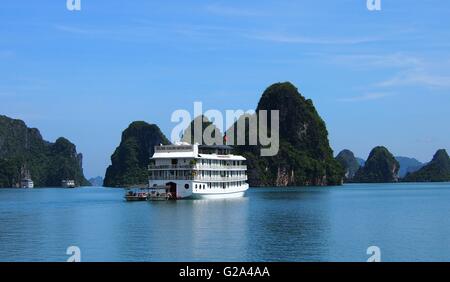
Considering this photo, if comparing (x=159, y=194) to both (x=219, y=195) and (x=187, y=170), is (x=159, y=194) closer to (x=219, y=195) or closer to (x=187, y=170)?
(x=187, y=170)

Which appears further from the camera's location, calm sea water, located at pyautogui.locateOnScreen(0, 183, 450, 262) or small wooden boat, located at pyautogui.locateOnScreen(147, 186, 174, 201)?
small wooden boat, located at pyautogui.locateOnScreen(147, 186, 174, 201)

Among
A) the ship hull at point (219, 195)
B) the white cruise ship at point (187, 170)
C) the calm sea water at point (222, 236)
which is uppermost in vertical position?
the white cruise ship at point (187, 170)

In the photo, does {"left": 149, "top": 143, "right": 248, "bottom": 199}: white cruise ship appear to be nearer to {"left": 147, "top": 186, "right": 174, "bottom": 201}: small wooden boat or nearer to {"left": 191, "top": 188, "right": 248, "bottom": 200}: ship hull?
{"left": 191, "top": 188, "right": 248, "bottom": 200}: ship hull

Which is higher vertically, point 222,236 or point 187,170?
point 187,170

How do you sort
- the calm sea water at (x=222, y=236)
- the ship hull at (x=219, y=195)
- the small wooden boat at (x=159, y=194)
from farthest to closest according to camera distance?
the ship hull at (x=219, y=195)
the small wooden boat at (x=159, y=194)
the calm sea water at (x=222, y=236)

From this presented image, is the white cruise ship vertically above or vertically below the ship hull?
above

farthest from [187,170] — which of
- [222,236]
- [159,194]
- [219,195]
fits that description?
[222,236]

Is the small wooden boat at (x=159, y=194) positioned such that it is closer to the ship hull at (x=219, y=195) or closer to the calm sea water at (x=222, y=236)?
the ship hull at (x=219, y=195)

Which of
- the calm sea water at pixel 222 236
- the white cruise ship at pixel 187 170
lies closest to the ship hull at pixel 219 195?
the white cruise ship at pixel 187 170

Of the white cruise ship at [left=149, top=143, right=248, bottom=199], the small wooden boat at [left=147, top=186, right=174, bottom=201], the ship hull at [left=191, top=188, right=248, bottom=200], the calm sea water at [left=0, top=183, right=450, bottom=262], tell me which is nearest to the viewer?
the calm sea water at [left=0, top=183, right=450, bottom=262]

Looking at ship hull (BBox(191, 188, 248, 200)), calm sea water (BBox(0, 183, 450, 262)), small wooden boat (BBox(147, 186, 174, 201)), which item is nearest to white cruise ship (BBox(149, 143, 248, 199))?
ship hull (BBox(191, 188, 248, 200))

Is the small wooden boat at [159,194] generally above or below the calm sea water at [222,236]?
above

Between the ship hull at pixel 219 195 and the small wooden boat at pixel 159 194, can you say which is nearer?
the small wooden boat at pixel 159 194
